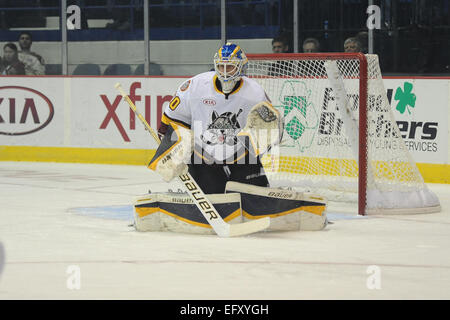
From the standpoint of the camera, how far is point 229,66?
6.29 m

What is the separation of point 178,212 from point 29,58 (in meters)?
6.04

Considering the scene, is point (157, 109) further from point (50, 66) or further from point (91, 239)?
point (91, 239)

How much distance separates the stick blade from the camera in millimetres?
5956

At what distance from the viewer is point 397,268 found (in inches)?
196

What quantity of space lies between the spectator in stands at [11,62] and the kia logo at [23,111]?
1.22 ft

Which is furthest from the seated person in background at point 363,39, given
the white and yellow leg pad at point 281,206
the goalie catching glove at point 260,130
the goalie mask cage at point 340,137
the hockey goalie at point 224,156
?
the white and yellow leg pad at point 281,206

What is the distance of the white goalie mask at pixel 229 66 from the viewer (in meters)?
6.28

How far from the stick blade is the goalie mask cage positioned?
71 centimetres

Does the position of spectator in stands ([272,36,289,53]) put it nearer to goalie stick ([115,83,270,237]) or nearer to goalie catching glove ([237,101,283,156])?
goalie catching glove ([237,101,283,156])

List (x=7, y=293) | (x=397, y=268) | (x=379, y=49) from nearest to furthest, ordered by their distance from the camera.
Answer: (x=7, y=293) → (x=397, y=268) → (x=379, y=49)

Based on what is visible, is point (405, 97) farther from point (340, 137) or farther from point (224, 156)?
point (224, 156)

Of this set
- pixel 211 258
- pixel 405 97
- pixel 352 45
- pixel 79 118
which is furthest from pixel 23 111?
pixel 211 258
